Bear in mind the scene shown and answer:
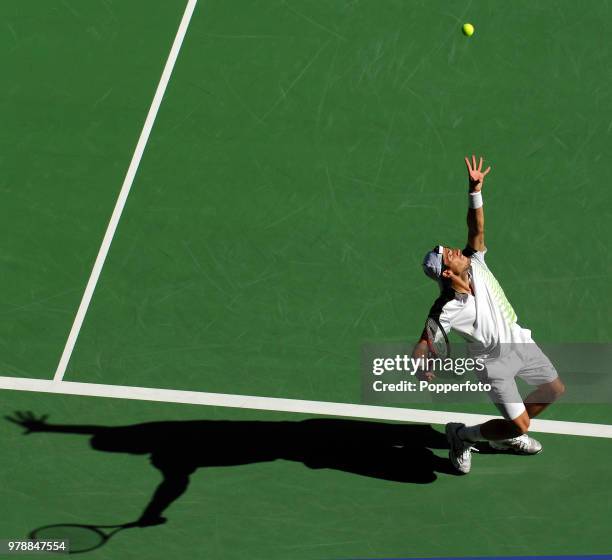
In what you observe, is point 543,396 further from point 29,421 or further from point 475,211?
point 29,421

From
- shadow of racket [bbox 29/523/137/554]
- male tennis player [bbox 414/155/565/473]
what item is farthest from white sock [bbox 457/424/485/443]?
shadow of racket [bbox 29/523/137/554]

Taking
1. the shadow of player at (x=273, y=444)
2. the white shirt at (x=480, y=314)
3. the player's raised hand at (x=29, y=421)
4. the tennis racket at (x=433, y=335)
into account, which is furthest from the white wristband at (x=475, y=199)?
the player's raised hand at (x=29, y=421)

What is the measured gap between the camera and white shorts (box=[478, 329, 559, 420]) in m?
12.3

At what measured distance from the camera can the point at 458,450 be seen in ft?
42.4

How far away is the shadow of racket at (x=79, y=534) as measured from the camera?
12.6 m

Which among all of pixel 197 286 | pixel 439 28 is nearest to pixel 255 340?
pixel 197 286

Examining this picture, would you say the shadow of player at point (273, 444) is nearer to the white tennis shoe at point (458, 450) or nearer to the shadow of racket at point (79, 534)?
the white tennis shoe at point (458, 450)

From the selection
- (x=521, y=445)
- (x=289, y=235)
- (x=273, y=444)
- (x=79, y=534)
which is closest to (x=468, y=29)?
(x=289, y=235)

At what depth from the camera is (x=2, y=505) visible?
42.0 feet

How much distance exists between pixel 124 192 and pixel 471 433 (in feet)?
14.7

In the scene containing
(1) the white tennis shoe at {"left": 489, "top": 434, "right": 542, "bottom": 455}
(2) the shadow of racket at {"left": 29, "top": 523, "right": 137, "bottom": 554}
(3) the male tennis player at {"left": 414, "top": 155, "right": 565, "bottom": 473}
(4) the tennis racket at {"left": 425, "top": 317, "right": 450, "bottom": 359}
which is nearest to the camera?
(4) the tennis racket at {"left": 425, "top": 317, "right": 450, "bottom": 359}

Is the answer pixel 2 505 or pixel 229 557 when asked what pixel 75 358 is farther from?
pixel 229 557

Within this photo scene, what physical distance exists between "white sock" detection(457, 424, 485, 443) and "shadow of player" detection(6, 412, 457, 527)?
463mm

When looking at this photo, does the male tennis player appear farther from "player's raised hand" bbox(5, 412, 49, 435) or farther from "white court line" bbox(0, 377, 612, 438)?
"player's raised hand" bbox(5, 412, 49, 435)
